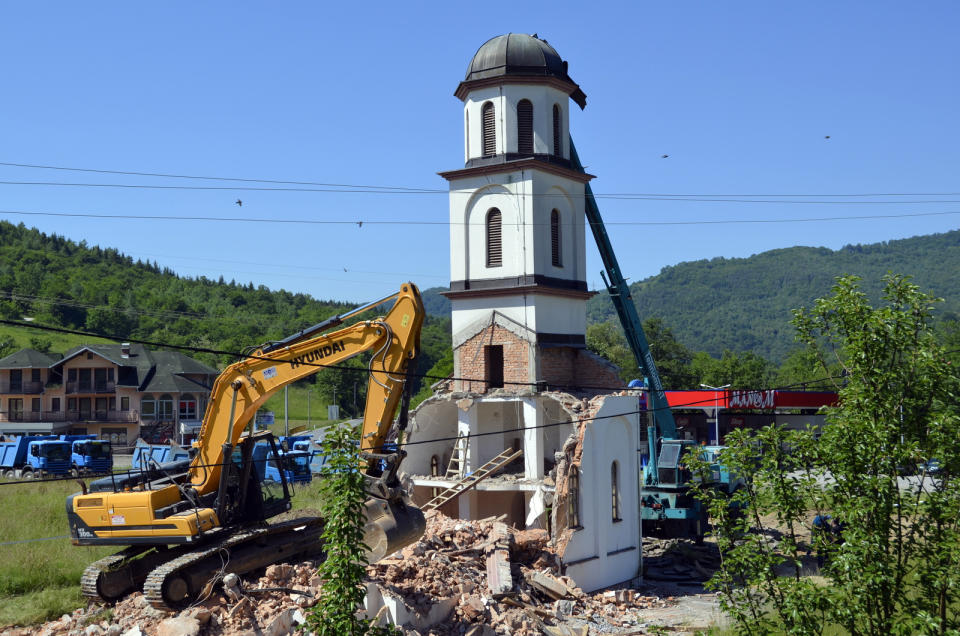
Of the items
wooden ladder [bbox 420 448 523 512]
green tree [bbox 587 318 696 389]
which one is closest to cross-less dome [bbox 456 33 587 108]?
wooden ladder [bbox 420 448 523 512]

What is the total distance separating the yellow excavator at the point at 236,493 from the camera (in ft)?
61.6

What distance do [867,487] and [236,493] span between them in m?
14.2

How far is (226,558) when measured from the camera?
19.6 meters

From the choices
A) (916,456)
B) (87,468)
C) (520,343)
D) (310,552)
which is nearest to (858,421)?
(916,456)

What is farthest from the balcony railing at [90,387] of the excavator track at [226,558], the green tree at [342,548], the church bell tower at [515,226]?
the green tree at [342,548]

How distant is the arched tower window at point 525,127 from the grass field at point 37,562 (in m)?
15.0

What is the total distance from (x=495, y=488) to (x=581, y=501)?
263cm

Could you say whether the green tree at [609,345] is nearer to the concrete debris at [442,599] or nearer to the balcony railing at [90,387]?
the balcony railing at [90,387]

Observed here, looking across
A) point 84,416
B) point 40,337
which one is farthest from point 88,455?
point 40,337

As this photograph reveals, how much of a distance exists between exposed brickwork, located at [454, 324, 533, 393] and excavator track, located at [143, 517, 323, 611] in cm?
948

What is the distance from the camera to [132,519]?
1923cm

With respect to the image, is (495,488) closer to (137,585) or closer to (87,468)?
(137,585)

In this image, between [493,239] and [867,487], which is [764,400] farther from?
[867,487]

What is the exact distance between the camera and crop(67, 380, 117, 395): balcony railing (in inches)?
2852
